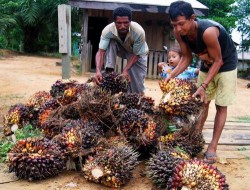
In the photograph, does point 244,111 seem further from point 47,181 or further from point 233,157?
point 47,181

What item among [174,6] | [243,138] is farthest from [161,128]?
[243,138]

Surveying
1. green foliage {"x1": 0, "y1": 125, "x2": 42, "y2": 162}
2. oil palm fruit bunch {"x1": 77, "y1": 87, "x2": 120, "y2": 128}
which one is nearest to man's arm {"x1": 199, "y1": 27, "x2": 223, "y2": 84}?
oil palm fruit bunch {"x1": 77, "y1": 87, "x2": 120, "y2": 128}

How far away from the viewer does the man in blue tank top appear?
11.2 feet

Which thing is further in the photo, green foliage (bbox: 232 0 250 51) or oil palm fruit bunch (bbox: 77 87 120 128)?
green foliage (bbox: 232 0 250 51)

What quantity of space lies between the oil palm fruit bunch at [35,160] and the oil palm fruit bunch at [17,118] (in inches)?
44.3

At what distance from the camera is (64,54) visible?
23.3ft

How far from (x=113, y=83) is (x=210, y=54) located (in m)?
1.12

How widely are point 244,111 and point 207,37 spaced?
5019mm

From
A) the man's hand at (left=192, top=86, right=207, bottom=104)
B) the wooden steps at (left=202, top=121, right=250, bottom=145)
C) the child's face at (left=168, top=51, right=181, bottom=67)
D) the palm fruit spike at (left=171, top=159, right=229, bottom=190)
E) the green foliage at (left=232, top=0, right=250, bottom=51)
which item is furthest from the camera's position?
the green foliage at (left=232, top=0, right=250, bottom=51)

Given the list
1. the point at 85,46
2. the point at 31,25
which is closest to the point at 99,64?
the point at 85,46

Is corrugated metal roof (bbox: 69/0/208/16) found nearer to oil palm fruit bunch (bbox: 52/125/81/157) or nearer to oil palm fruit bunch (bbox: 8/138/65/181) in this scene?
oil palm fruit bunch (bbox: 52/125/81/157)

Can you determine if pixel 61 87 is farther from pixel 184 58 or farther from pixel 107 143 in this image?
pixel 184 58

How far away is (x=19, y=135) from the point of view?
3867mm

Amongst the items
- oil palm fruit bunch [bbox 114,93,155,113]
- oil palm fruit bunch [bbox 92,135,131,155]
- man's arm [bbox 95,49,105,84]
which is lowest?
oil palm fruit bunch [bbox 92,135,131,155]
